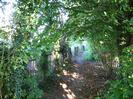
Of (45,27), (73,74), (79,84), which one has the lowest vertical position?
(79,84)

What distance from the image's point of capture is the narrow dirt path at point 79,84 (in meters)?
12.8

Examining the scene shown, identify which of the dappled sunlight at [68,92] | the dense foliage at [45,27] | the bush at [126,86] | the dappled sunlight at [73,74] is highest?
the dense foliage at [45,27]

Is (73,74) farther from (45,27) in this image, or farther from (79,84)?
(45,27)

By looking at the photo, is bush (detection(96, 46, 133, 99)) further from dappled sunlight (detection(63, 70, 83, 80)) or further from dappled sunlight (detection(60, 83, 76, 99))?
dappled sunlight (detection(63, 70, 83, 80))

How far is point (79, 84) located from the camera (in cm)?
1481

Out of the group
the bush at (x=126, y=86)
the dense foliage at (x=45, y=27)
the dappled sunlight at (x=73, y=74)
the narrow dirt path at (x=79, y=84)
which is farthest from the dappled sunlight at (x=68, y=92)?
the bush at (x=126, y=86)

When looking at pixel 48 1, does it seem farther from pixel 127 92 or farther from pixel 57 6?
pixel 127 92

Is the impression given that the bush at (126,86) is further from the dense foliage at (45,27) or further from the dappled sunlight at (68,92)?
the dappled sunlight at (68,92)

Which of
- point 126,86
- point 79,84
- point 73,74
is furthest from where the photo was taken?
point 73,74

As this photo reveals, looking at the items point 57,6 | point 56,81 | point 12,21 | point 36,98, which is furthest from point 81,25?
point 56,81

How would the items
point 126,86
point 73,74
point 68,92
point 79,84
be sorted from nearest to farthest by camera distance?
point 126,86 < point 68,92 < point 79,84 < point 73,74

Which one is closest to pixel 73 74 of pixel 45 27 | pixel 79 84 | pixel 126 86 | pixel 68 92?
pixel 79 84

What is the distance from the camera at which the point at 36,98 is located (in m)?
10.2

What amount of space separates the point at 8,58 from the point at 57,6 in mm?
2173
